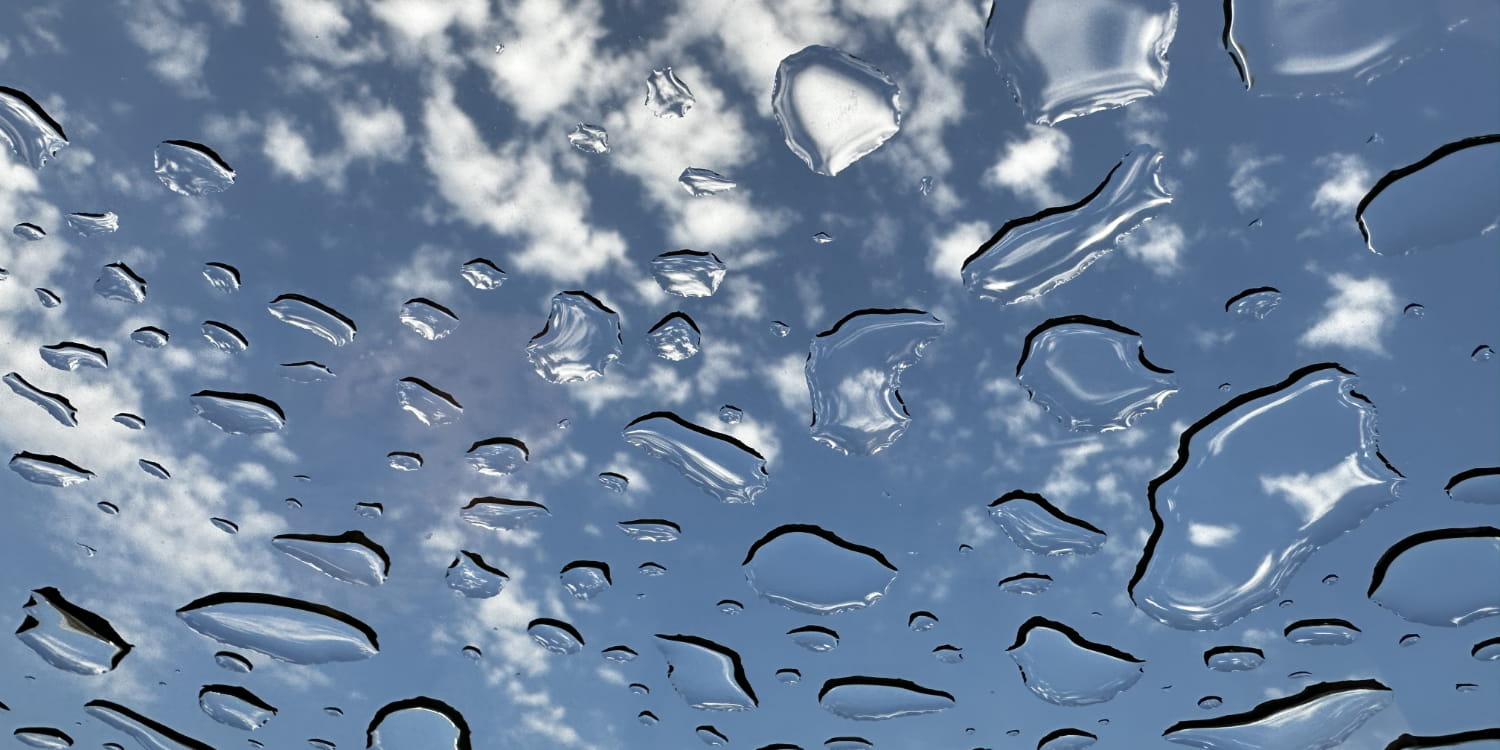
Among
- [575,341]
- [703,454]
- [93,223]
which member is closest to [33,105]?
[93,223]

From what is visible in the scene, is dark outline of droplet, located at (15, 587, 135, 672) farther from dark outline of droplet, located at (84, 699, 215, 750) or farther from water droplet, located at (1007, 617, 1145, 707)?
water droplet, located at (1007, 617, 1145, 707)

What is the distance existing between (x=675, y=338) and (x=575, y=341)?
655 mm

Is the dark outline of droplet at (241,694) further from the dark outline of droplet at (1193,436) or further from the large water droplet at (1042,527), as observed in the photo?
the dark outline of droplet at (1193,436)

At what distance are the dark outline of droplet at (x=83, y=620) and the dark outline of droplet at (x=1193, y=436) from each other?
9.41 meters

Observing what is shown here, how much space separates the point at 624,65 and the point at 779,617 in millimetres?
4354

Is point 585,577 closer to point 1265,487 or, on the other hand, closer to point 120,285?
point 120,285

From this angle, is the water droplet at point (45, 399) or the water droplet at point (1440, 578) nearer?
the water droplet at point (1440, 578)

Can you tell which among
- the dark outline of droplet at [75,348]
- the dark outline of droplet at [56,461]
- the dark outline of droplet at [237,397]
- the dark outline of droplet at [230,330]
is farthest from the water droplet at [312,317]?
the dark outline of droplet at [56,461]

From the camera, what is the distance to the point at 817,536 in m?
5.58

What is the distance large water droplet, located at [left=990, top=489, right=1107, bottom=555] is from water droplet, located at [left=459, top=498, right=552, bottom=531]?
136 inches

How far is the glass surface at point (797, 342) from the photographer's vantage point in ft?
12.3

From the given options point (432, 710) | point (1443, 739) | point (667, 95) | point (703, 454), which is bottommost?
point (432, 710)

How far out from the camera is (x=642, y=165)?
4160mm

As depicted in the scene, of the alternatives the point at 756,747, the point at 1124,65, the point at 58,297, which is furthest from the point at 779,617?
the point at 58,297
